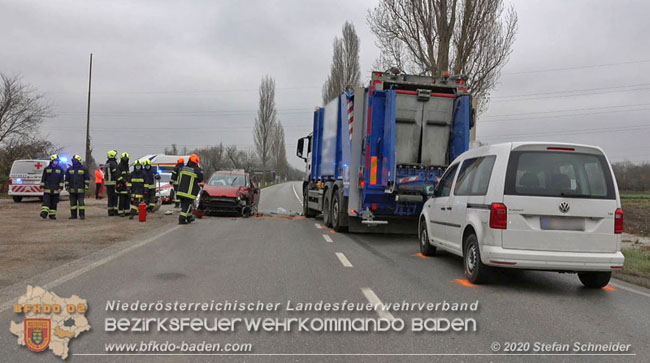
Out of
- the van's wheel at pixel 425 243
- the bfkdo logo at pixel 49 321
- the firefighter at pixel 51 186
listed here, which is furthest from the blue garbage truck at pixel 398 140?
the firefighter at pixel 51 186

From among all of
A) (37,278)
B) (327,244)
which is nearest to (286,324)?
(37,278)

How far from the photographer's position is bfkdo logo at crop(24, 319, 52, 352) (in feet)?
13.9

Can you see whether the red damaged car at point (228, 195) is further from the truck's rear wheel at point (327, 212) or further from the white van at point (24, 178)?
the white van at point (24, 178)

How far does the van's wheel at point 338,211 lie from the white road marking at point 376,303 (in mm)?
5895

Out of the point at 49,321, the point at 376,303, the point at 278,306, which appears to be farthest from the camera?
the point at 376,303

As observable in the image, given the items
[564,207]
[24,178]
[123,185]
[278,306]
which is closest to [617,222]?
[564,207]

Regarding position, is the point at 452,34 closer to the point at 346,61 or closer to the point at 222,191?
the point at 222,191

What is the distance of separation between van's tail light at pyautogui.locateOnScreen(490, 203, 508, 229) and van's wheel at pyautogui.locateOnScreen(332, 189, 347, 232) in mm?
6071

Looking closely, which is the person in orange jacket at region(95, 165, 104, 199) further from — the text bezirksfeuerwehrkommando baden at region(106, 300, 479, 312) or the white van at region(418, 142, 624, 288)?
the white van at region(418, 142, 624, 288)

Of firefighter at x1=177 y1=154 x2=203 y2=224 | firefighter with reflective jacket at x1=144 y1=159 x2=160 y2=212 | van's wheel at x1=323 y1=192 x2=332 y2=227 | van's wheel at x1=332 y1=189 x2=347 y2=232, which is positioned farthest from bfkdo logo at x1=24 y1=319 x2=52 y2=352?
firefighter with reflective jacket at x1=144 y1=159 x2=160 y2=212

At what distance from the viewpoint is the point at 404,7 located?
21094 millimetres

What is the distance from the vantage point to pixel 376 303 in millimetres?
5605

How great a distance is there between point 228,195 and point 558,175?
1148cm

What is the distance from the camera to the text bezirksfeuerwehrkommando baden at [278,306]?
5.25 meters
